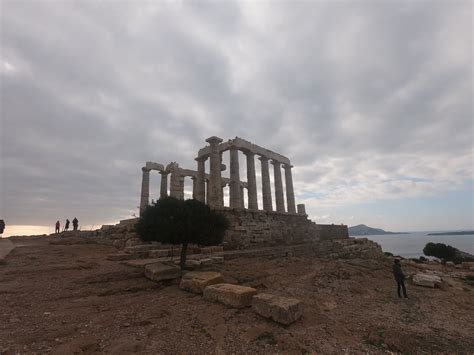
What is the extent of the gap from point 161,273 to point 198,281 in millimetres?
1924

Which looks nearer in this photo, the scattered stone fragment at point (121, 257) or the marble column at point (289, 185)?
the scattered stone fragment at point (121, 257)

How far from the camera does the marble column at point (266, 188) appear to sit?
25766 millimetres

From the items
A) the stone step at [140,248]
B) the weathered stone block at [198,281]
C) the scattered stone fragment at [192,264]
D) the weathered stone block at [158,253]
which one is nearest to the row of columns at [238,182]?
the stone step at [140,248]

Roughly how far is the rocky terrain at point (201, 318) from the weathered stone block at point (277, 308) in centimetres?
19

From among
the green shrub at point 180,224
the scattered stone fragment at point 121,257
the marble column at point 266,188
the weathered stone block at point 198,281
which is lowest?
the weathered stone block at point 198,281

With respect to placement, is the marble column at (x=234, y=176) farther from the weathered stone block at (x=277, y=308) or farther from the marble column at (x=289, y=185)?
the weathered stone block at (x=277, y=308)

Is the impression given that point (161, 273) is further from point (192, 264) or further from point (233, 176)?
→ point (233, 176)

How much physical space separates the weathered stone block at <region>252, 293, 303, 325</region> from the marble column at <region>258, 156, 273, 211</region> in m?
19.4

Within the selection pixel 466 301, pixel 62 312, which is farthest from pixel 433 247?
pixel 62 312

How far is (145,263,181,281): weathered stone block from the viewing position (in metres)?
9.14

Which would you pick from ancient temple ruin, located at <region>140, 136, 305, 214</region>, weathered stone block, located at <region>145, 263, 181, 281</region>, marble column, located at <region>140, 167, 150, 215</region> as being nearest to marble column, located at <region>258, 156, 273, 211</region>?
ancient temple ruin, located at <region>140, 136, 305, 214</region>

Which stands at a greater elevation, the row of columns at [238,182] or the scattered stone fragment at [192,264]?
the row of columns at [238,182]

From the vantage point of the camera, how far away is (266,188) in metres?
26.1

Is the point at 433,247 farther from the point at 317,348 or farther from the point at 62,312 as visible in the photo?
the point at 62,312
